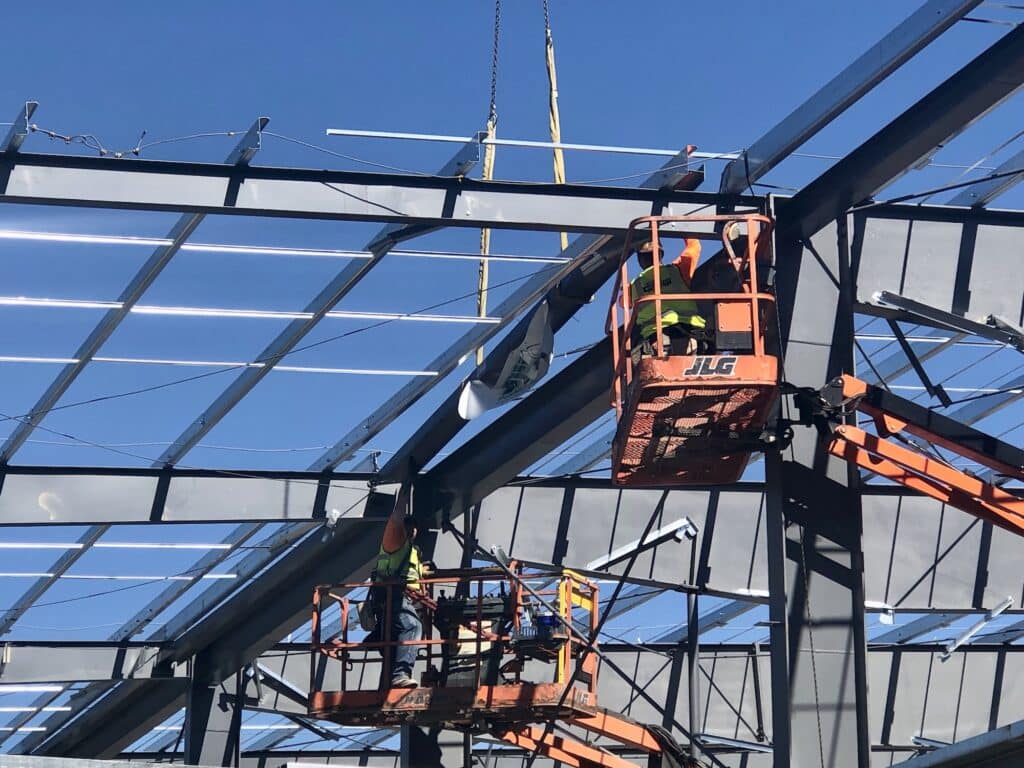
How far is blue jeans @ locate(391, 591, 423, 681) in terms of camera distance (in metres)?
17.8

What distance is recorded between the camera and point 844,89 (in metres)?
14.3

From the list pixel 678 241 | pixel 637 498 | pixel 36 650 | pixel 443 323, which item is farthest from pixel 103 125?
pixel 36 650

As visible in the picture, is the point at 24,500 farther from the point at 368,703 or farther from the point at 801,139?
the point at 801,139

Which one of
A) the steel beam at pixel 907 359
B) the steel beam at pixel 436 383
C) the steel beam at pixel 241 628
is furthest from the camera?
the steel beam at pixel 241 628

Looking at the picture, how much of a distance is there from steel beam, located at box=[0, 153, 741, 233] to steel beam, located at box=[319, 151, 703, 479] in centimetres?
60

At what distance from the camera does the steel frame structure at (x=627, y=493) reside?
14.2m

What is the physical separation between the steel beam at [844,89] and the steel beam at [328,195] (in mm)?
422

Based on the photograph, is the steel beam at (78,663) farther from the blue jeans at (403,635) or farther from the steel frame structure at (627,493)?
the blue jeans at (403,635)

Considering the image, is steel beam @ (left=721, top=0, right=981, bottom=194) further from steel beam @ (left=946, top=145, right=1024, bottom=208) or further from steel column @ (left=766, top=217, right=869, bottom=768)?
steel beam @ (left=946, top=145, right=1024, bottom=208)

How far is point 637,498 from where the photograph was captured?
22.8 meters

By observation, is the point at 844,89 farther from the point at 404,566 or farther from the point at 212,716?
the point at 212,716

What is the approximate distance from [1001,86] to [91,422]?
1198 centimetres

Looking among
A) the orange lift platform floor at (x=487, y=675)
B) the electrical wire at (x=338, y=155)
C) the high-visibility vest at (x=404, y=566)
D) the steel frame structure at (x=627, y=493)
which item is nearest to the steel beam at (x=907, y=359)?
the steel frame structure at (x=627, y=493)

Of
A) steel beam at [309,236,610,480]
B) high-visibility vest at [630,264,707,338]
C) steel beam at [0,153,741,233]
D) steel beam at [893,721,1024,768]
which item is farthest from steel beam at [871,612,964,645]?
steel beam at [893,721,1024,768]
